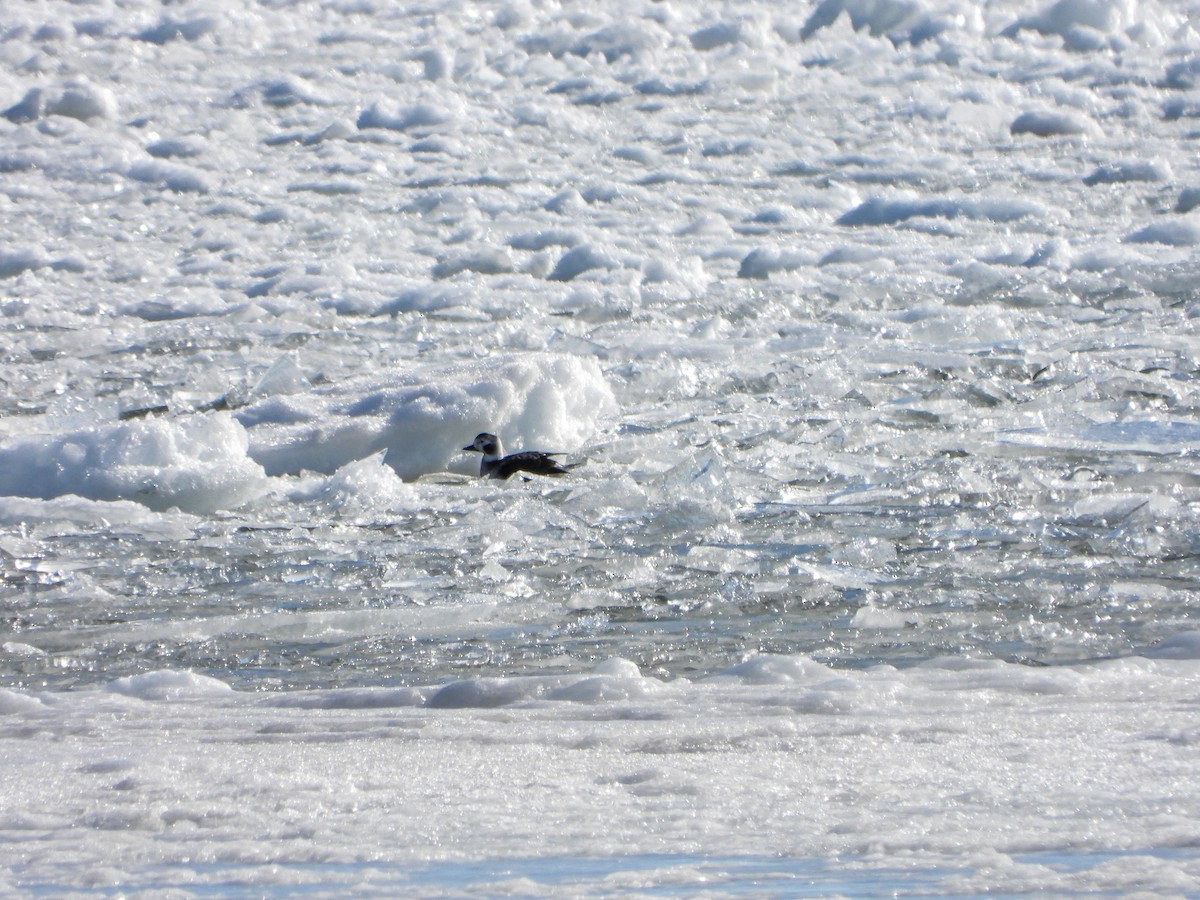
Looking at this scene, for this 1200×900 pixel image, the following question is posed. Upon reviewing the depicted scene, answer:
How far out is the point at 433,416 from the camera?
460cm

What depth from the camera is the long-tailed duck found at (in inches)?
170

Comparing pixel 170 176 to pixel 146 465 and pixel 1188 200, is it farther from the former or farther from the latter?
pixel 1188 200

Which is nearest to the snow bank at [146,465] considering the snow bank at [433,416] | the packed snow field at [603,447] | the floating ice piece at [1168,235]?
the packed snow field at [603,447]

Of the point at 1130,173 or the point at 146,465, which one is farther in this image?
the point at 1130,173

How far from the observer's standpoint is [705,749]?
1.94 m

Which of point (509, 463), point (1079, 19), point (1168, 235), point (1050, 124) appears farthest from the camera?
point (1079, 19)

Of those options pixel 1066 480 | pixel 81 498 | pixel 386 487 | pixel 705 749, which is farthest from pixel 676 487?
pixel 705 749

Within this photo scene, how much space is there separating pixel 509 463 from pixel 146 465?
1072 millimetres

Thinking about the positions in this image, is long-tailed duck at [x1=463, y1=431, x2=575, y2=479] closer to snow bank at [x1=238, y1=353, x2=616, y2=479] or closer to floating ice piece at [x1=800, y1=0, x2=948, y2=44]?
snow bank at [x1=238, y1=353, x2=616, y2=479]

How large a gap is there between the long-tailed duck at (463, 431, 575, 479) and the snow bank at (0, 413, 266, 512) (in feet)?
2.28

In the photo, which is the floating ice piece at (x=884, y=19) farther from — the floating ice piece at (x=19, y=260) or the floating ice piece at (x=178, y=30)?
the floating ice piece at (x=19, y=260)

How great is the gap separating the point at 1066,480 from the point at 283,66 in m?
8.20

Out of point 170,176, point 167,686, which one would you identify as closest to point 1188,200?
point 170,176

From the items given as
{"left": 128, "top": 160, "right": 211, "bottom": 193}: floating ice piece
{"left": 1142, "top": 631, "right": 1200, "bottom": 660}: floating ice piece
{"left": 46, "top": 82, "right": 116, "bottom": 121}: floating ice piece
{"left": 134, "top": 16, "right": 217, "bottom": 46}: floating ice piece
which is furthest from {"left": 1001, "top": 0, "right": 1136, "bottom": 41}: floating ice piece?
{"left": 1142, "top": 631, "right": 1200, "bottom": 660}: floating ice piece
